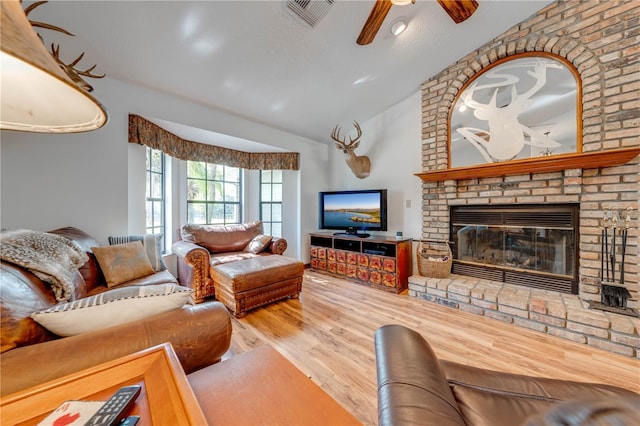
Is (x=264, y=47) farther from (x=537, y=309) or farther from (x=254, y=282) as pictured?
(x=537, y=309)

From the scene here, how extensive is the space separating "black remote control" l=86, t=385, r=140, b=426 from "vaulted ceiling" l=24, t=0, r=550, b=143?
2.34 m

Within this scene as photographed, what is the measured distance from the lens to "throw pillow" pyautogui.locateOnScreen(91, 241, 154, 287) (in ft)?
6.22

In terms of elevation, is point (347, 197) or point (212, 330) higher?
point (347, 197)

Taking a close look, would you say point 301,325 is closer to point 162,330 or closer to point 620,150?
point 162,330

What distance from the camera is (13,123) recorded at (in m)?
0.59

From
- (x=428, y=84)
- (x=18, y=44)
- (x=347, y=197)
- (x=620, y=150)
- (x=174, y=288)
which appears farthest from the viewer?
(x=347, y=197)

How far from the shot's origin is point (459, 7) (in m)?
1.89

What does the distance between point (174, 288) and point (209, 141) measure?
279 cm

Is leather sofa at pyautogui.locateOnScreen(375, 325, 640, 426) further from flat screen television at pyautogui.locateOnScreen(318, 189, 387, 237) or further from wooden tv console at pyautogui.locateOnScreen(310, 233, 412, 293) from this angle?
flat screen television at pyautogui.locateOnScreen(318, 189, 387, 237)

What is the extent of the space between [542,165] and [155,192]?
14.3 ft

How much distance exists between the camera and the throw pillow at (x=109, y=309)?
0.81 metres

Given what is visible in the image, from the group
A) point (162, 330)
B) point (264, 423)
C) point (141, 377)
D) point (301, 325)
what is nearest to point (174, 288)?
point (162, 330)

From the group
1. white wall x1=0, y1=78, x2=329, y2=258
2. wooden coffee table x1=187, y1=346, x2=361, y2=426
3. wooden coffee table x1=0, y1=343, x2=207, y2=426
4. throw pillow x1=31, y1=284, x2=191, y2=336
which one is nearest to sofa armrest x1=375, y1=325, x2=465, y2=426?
wooden coffee table x1=187, y1=346, x2=361, y2=426

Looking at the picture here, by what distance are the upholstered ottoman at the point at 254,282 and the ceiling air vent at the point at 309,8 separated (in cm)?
232
